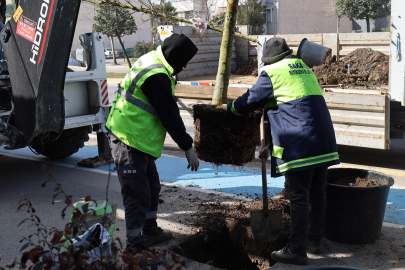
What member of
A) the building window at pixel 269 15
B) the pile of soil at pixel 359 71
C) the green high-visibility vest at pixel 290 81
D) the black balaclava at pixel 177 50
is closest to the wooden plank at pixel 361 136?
the pile of soil at pixel 359 71

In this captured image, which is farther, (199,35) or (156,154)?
(199,35)

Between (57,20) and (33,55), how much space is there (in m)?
0.56

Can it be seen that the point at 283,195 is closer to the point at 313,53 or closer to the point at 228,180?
the point at 228,180

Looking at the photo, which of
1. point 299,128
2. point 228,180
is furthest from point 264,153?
point 228,180

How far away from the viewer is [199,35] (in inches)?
335

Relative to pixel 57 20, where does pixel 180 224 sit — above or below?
below

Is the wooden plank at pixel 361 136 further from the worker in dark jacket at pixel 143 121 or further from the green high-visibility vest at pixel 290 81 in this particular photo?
the worker in dark jacket at pixel 143 121

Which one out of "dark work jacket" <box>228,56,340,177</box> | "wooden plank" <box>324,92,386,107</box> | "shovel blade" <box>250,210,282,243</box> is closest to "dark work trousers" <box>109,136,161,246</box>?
"shovel blade" <box>250,210,282,243</box>

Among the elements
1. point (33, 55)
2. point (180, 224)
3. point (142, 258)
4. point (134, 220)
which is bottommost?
point (180, 224)

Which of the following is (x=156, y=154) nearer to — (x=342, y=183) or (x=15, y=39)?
(x=342, y=183)

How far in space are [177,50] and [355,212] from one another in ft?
6.80

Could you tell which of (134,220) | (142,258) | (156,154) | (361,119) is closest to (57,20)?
(156,154)

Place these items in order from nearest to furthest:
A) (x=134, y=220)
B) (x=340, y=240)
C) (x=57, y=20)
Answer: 1. (x=134, y=220)
2. (x=340, y=240)
3. (x=57, y=20)

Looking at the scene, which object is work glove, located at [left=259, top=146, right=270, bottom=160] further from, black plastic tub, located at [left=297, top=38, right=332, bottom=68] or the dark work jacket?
black plastic tub, located at [left=297, top=38, right=332, bottom=68]
